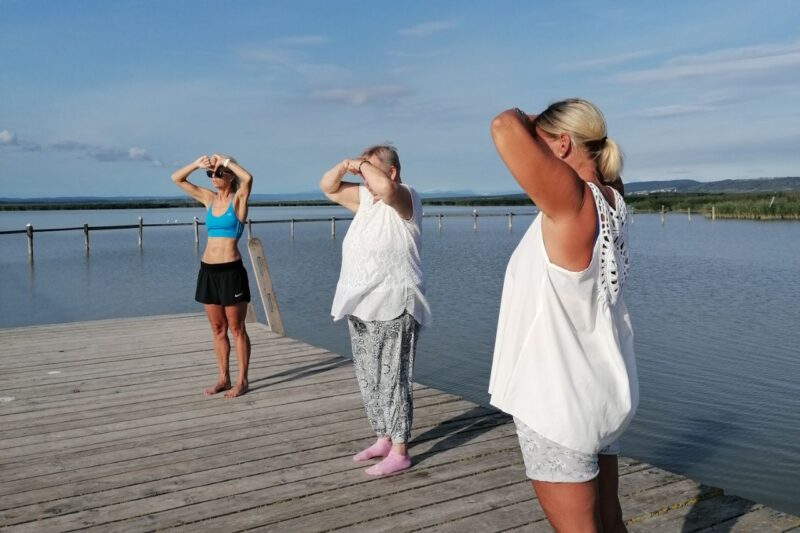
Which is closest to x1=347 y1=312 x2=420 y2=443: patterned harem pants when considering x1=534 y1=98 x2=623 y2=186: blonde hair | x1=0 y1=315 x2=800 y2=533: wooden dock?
x1=0 y1=315 x2=800 y2=533: wooden dock

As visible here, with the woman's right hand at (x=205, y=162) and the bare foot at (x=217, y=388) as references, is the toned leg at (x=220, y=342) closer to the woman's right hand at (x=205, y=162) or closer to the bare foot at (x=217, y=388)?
the bare foot at (x=217, y=388)

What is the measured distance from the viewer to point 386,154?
3.74 metres

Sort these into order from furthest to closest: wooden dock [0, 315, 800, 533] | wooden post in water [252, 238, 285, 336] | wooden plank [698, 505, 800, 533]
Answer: wooden post in water [252, 238, 285, 336] → wooden dock [0, 315, 800, 533] → wooden plank [698, 505, 800, 533]

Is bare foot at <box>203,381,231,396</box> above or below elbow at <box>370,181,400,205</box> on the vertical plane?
below

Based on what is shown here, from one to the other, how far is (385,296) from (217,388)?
7.47 feet

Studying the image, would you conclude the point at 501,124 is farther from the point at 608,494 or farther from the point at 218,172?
the point at 218,172

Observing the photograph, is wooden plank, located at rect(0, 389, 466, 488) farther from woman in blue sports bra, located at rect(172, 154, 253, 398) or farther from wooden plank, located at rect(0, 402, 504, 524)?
woman in blue sports bra, located at rect(172, 154, 253, 398)

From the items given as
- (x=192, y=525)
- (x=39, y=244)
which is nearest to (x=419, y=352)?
(x=192, y=525)

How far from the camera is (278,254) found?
31141mm

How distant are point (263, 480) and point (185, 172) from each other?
109 inches

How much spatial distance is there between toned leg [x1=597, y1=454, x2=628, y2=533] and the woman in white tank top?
0.18 m

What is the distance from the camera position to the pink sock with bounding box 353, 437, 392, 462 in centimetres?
396

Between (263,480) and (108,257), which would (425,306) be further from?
(108,257)

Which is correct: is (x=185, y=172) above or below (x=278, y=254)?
above
